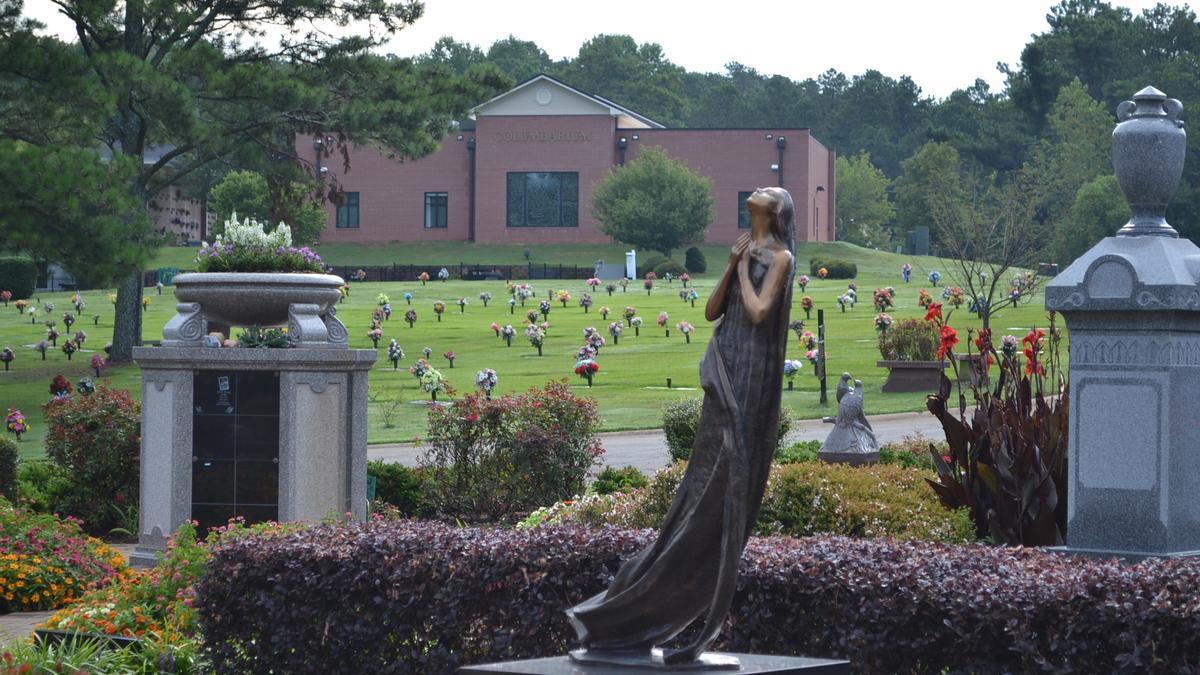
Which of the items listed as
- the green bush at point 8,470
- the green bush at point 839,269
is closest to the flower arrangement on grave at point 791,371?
the green bush at point 8,470

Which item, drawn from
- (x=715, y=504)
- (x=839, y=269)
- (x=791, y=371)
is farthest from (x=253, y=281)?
(x=839, y=269)

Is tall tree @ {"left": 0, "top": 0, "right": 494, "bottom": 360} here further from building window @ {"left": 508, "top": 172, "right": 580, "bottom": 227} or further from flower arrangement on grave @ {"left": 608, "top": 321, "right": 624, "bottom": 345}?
building window @ {"left": 508, "top": 172, "right": 580, "bottom": 227}

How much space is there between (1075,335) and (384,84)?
27.2m

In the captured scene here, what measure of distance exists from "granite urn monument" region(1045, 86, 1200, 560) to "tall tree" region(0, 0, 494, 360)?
75.2ft

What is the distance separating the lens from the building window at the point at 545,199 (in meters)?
76.7

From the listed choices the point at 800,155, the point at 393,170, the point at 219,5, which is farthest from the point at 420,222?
the point at 219,5

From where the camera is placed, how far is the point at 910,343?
100ft

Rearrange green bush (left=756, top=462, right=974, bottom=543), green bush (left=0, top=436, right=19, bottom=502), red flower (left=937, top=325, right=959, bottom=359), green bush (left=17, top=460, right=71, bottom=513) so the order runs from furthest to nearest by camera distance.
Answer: green bush (left=17, top=460, right=71, bottom=513) → green bush (left=0, top=436, right=19, bottom=502) → red flower (left=937, top=325, right=959, bottom=359) → green bush (left=756, top=462, right=974, bottom=543)

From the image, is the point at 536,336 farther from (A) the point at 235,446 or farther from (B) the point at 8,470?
(A) the point at 235,446

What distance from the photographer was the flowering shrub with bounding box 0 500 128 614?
11.7 m

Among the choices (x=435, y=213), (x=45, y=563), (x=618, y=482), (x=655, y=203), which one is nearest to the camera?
(x=45, y=563)

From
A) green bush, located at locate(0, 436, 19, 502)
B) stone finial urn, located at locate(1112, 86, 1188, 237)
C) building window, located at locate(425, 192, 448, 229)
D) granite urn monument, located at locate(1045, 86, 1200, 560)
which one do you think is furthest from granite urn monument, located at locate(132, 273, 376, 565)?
building window, located at locate(425, 192, 448, 229)

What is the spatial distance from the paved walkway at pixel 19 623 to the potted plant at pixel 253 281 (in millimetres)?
2843

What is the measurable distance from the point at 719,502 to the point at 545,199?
7164 centimetres
